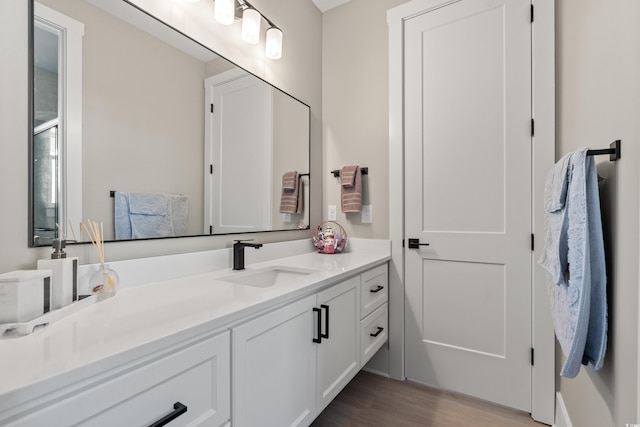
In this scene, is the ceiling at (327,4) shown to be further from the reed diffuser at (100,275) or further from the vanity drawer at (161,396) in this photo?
the vanity drawer at (161,396)

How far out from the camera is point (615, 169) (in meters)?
0.92

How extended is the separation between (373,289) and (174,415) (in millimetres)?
1273

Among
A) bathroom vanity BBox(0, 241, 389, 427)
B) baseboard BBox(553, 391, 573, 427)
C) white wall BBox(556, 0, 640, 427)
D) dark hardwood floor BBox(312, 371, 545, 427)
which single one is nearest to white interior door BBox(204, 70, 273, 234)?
bathroom vanity BBox(0, 241, 389, 427)

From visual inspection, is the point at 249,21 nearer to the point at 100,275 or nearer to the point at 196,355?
the point at 100,275

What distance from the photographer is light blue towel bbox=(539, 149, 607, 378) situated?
0.93m

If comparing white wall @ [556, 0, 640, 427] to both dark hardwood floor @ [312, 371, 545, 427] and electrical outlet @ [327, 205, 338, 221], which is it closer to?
dark hardwood floor @ [312, 371, 545, 427]

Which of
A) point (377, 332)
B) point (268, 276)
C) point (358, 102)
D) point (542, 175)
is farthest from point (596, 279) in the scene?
point (358, 102)

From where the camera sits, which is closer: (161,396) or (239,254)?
(161,396)

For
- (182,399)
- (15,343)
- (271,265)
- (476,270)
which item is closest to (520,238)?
(476,270)

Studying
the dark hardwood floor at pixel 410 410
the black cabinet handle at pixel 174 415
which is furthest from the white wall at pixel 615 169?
the black cabinet handle at pixel 174 415

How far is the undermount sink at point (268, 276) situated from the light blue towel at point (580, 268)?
3.18 feet

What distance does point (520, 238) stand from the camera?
1.69 meters

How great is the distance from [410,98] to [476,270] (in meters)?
1.17

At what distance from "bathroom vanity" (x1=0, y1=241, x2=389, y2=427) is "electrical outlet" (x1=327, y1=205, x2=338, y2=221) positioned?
30.0 inches
